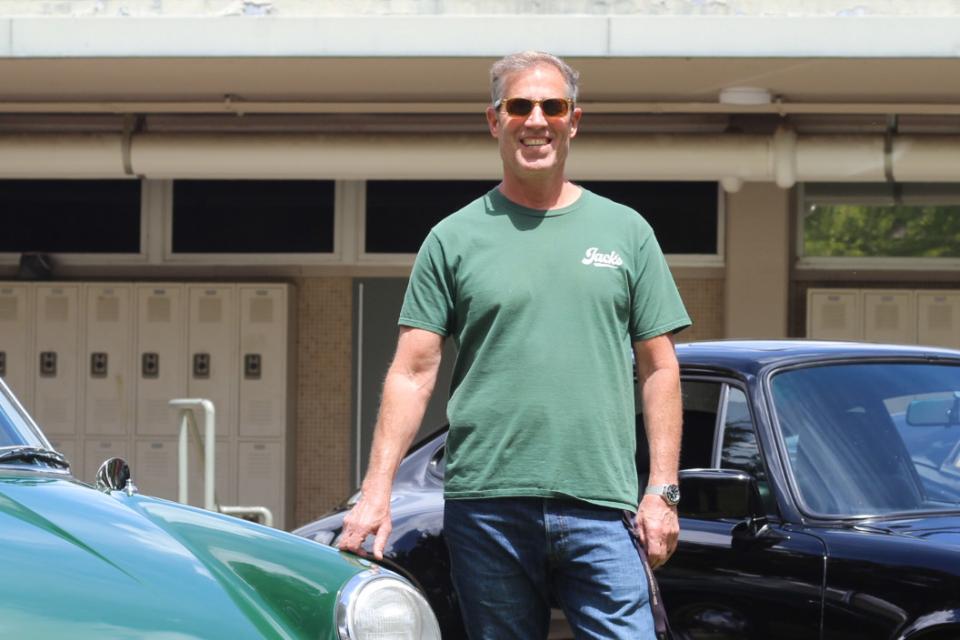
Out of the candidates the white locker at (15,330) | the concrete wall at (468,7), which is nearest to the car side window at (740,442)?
the concrete wall at (468,7)

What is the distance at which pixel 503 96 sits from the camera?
3.69m

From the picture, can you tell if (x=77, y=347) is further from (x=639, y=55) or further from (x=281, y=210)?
(x=639, y=55)

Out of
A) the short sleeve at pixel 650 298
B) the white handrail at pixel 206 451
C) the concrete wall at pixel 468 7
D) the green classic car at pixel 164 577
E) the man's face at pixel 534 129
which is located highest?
the concrete wall at pixel 468 7

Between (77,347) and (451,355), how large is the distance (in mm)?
3237

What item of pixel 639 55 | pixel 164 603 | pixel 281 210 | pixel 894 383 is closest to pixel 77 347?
pixel 281 210

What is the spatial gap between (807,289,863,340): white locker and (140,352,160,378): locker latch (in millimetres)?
5447

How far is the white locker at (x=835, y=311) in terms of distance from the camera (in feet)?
43.1

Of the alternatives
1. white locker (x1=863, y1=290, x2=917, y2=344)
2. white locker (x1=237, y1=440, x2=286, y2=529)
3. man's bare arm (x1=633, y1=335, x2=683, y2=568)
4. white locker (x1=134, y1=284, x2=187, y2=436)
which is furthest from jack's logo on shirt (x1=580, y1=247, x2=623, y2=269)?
white locker (x1=134, y1=284, x2=187, y2=436)

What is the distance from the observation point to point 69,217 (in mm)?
14070

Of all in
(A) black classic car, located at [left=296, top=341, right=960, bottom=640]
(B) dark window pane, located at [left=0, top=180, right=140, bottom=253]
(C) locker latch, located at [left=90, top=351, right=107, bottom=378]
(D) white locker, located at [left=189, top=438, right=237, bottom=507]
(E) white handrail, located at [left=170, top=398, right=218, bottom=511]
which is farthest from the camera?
(B) dark window pane, located at [left=0, top=180, right=140, bottom=253]

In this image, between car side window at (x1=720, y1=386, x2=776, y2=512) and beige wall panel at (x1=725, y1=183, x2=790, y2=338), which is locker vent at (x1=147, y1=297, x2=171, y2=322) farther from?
car side window at (x1=720, y1=386, x2=776, y2=512)

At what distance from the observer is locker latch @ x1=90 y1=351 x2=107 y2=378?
13898 millimetres

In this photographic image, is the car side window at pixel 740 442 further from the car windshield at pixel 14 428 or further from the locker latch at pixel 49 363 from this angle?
the locker latch at pixel 49 363

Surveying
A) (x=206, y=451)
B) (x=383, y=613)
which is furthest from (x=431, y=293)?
(x=206, y=451)
